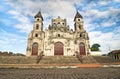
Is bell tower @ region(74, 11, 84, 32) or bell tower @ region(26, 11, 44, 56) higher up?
bell tower @ region(74, 11, 84, 32)

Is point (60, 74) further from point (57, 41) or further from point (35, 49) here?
point (35, 49)

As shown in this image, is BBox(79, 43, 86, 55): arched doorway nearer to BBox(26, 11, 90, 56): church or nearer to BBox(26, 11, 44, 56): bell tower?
BBox(26, 11, 90, 56): church

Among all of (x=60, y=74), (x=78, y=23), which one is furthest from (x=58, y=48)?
(x=60, y=74)

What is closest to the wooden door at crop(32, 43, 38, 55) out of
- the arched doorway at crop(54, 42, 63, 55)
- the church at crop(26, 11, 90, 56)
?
the church at crop(26, 11, 90, 56)

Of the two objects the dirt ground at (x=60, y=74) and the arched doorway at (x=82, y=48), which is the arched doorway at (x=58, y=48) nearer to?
the arched doorway at (x=82, y=48)

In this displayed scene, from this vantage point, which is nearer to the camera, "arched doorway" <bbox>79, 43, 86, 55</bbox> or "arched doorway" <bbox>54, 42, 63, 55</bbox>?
"arched doorway" <bbox>54, 42, 63, 55</bbox>

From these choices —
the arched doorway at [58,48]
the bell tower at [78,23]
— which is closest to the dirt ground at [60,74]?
the arched doorway at [58,48]

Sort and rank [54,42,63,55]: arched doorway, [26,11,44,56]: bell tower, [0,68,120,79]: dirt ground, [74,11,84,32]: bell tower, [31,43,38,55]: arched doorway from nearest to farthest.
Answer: [0,68,120,79]: dirt ground < [26,11,44,56]: bell tower < [31,43,38,55]: arched doorway < [54,42,63,55]: arched doorway < [74,11,84,32]: bell tower

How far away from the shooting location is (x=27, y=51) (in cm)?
3316

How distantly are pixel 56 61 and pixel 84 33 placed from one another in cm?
1548

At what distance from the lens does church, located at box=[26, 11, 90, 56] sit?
33688mm

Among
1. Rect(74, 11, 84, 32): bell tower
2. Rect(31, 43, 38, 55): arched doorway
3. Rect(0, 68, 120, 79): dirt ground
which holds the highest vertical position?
Rect(74, 11, 84, 32): bell tower

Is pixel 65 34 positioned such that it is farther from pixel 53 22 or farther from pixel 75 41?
pixel 53 22

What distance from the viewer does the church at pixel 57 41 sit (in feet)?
111
